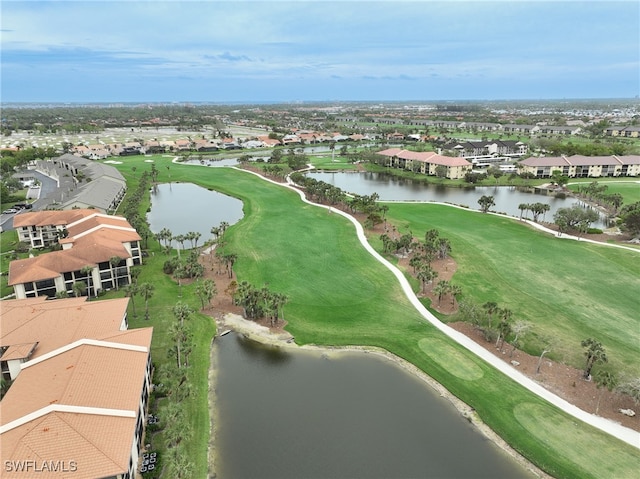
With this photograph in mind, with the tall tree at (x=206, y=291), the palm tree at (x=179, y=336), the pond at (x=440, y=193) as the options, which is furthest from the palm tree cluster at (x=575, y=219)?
the palm tree at (x=179, y=336)

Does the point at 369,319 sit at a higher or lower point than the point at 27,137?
lower

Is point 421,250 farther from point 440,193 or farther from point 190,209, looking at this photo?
point 190,209

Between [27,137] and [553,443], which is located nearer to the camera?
[553,443]

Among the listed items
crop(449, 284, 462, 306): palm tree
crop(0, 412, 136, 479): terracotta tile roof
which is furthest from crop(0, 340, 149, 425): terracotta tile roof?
crop(449, 284, 462, 306): palm tree

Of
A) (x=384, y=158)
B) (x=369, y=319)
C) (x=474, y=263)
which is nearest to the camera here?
(x=369, y=319)

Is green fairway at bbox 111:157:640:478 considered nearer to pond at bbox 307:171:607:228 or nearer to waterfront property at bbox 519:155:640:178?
pond at bbox 307:171:607:228

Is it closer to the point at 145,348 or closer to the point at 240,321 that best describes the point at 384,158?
the point at 240,321

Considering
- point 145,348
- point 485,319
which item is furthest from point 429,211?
point 145,348
